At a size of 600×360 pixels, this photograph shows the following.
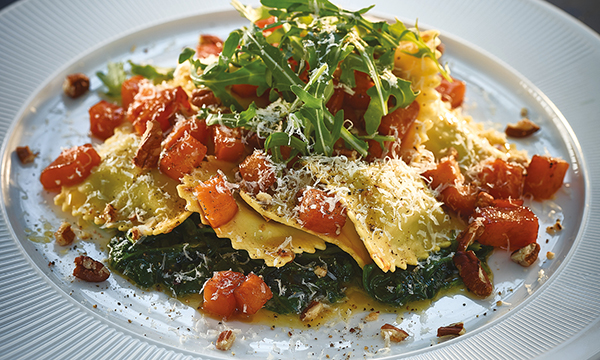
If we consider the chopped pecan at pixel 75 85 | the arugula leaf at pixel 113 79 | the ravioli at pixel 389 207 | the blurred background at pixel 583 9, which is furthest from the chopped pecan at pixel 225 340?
the blurred background at pixel 583 9

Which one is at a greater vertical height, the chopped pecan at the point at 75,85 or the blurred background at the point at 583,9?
the blurred background at the point at 583,9

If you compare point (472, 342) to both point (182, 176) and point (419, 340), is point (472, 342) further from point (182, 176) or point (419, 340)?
point (182, 176)

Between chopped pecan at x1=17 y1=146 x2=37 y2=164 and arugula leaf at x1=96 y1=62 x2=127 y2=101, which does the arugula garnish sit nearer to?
arugula leaf at x1=96 y1=62 x2=127 y2=101

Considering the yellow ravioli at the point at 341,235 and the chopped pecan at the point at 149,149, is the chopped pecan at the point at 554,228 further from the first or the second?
the chopped pecan at the point at 149,149

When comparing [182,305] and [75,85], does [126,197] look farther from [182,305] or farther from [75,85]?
[75,85]

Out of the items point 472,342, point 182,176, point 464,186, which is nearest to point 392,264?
point 472,342

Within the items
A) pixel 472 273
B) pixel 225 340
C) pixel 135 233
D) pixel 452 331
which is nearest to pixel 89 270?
pixel 135 233

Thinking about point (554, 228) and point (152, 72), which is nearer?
point (554, 228)
